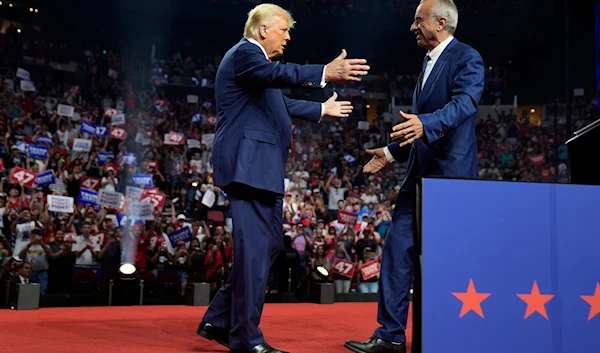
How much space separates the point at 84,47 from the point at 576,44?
15.2 metres

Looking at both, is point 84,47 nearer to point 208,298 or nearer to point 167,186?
point 167,186

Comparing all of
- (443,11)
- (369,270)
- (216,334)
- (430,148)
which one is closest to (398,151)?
(430,148)

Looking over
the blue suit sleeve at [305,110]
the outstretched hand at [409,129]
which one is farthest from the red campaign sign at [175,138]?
the outstretched hand at [409,129]

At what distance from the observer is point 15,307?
6.41 m

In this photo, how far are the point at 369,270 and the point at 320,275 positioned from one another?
0.81 m

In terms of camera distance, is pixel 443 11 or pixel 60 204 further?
pixel 60 204

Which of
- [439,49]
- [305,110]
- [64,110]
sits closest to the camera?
[439,49]

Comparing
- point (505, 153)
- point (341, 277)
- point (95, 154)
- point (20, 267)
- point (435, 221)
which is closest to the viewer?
point (435, 221)

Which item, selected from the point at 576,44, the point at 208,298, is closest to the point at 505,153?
the point at 576,44

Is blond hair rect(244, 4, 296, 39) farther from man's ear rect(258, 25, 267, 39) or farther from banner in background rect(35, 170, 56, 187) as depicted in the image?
banner in background rect(35, 170, 56, 187)

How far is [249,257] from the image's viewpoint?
304 centimetres

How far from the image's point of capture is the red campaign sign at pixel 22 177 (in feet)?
29.9

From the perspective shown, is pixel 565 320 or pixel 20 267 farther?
pixel 20 267

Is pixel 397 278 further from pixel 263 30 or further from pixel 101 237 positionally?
pixel 101 237
